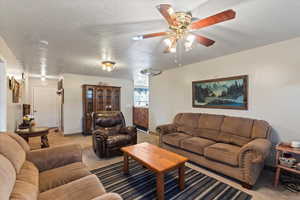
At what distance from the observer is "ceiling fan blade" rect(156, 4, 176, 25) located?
1.18 metres

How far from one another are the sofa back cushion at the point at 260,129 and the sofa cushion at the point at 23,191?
124 inches

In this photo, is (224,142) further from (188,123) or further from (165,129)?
(165,129)

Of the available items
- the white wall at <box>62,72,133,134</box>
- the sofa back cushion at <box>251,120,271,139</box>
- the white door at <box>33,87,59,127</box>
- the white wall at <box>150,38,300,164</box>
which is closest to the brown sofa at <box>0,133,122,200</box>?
the sofa back cushion at <box>251,120,271,139</box>

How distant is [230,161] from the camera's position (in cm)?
219

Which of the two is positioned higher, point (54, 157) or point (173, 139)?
point (54, 157)

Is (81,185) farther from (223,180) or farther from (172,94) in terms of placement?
(172,94)

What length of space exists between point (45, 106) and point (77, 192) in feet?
21.5

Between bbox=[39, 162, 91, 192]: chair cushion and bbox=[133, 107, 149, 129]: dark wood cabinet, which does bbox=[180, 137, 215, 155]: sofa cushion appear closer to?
bbox=[39, 162, 91, 192]: chair cushion

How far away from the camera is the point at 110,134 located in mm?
3473

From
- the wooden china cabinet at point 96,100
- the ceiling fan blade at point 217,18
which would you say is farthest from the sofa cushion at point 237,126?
the wooden china cabinet at point 96,100

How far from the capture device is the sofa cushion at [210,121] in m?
3.09

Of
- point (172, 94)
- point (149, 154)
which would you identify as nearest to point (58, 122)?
point (172, 94)

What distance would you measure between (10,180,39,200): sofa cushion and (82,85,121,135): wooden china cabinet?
3.77m

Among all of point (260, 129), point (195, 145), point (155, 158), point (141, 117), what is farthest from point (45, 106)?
point (260, 129)
